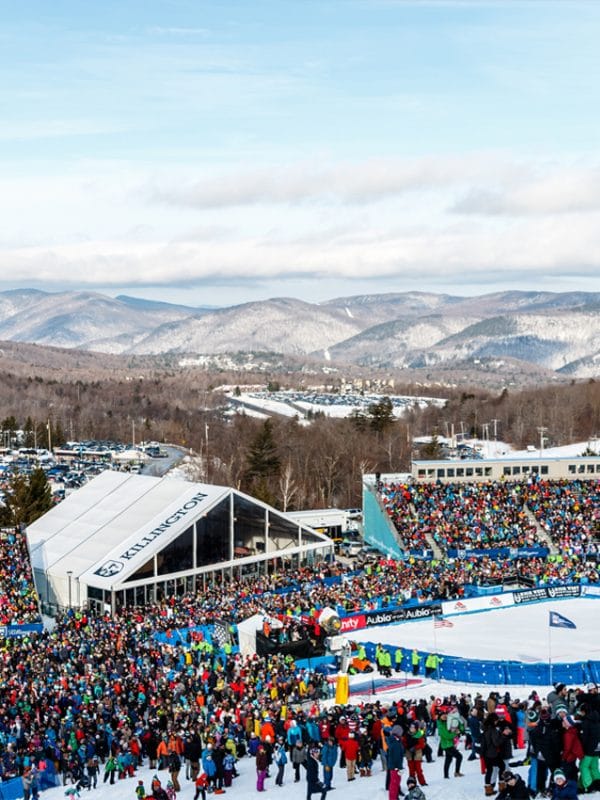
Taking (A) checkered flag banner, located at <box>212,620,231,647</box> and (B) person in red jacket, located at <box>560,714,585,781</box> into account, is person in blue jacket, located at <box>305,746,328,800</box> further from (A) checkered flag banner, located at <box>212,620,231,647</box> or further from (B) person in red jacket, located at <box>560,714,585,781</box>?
(A) checkered flag banner, located at <box>212,620,231,647</box>

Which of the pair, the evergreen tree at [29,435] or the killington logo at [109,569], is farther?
the evergreen tree at [29,435]

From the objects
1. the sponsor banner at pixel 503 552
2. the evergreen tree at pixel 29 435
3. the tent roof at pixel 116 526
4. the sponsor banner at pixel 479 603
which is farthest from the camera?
the evergreen tree at pixel 29 435

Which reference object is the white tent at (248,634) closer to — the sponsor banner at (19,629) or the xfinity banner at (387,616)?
the xfinity banner at (387,616)

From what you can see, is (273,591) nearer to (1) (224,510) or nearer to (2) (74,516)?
(1) (224,510)

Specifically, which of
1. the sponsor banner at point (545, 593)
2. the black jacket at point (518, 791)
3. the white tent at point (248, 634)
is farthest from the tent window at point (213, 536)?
the black jacket at point (518, 791)

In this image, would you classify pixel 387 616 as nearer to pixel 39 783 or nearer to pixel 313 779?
pixel 39 783

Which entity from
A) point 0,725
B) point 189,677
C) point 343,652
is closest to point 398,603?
point 343,652

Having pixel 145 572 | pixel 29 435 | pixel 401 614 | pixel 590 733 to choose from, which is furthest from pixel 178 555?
pixel 29 435
